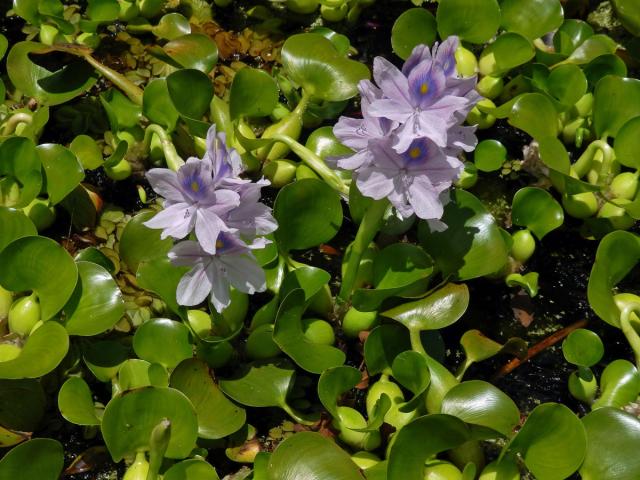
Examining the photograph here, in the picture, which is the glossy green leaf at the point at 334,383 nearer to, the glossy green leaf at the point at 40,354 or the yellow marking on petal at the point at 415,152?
the yellow marking on petal at the point at 415,152

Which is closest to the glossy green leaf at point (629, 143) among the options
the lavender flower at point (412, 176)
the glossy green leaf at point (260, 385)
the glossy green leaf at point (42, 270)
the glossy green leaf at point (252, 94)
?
the lavender flower at point (412, 176)

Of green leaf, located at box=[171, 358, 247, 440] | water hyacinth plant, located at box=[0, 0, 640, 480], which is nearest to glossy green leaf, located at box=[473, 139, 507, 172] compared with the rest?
water hyacinth plant, located at box=[0, 0, 640, 480]

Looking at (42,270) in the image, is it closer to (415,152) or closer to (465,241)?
(415,152)

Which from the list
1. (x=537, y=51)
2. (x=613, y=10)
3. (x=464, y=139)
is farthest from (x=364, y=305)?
(x=613, y=10)

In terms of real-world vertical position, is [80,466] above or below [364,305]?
below

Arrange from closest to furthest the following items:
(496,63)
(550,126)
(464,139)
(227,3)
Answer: (464,139) < (550,126) < (496,63) < (227,3)

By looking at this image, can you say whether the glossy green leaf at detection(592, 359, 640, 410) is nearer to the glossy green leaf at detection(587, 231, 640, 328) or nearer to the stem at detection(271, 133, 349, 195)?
the glossy green leaf at detection(587, 231, 640, 328)

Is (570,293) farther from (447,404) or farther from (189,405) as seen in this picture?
(189,405)
